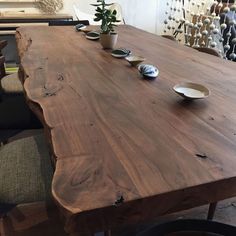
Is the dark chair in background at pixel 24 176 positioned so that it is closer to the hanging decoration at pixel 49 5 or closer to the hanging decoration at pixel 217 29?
the hanging decoration at pixel 217 29

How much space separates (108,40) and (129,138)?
46.9 inches

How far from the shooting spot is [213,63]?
1.68 m

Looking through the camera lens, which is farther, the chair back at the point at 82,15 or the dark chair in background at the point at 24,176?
the chair back at the point at 82,15

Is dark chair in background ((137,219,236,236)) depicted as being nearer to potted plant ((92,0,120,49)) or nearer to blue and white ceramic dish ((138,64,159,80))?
blue and white ceramic dish ((138,64,159,80))

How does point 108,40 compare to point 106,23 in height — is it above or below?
below

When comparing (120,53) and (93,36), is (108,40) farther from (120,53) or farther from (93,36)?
(93,36)

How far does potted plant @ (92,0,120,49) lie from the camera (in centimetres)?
175

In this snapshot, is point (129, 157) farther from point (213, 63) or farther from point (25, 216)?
point (213, 63)

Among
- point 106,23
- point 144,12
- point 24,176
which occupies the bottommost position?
point 24,176

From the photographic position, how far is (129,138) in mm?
817

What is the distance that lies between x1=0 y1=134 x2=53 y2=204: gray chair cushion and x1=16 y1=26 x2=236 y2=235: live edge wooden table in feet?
0.73

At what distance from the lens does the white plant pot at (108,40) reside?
1849mm

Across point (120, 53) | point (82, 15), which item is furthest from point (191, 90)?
point (82, 15)

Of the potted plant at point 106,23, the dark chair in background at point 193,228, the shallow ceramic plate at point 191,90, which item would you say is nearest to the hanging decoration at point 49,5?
the potted plant at point 106,23
